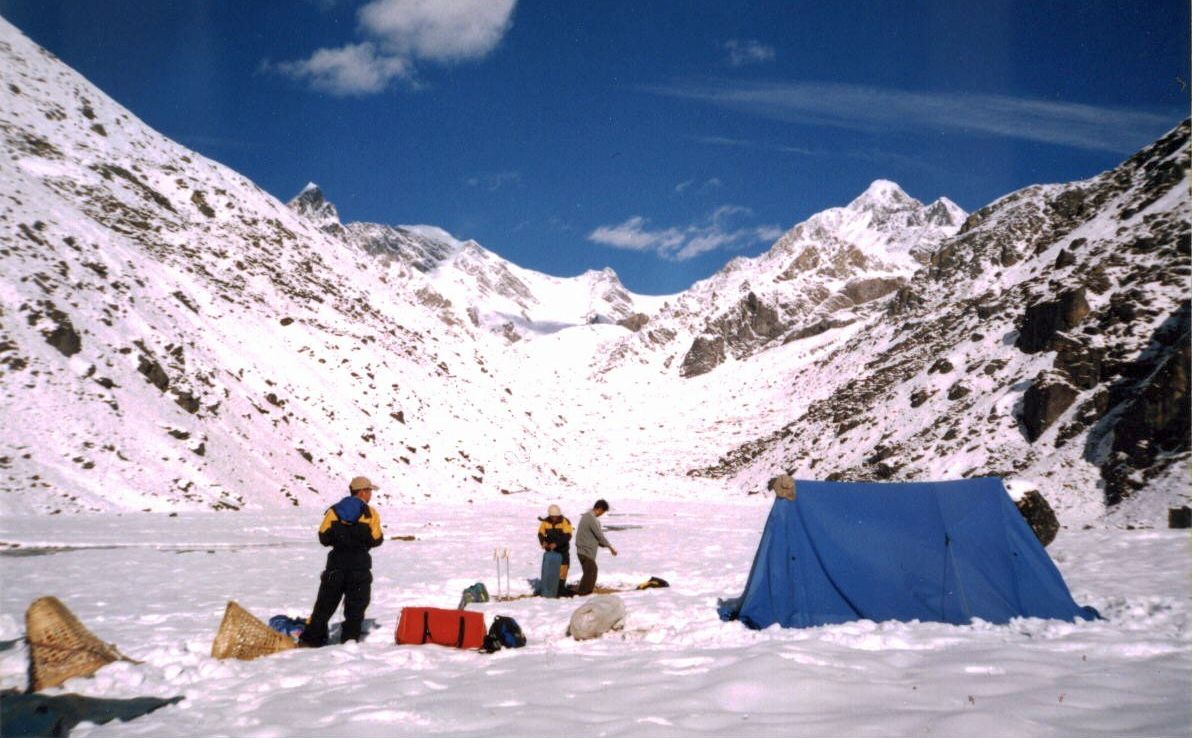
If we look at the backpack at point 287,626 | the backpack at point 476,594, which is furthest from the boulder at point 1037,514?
the backpack at point 287,626

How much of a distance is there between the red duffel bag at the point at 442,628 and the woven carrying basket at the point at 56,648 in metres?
2.89

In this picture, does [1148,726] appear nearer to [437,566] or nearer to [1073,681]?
[1073,681]

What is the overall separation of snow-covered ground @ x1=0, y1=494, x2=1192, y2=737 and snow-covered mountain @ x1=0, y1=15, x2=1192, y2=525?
13.8 m

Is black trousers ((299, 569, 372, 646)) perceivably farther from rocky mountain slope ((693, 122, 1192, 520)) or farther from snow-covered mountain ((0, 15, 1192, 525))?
rocky mountain slope ((693, 122, 1192, 520))

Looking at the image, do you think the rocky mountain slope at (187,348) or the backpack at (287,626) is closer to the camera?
the backpack at (287,626)

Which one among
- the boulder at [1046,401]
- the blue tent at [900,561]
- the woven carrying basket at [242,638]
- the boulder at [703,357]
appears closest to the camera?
the woven carrying basket at [242,638]

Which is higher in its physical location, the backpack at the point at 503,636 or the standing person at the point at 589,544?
the standing person at the point at 589,544

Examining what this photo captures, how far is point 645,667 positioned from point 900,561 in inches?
171

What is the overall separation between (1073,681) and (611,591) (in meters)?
7.73

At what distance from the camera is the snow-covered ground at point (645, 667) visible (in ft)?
15.4

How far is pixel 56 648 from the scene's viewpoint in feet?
19.0

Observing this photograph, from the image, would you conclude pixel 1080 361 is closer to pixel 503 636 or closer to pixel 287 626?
pixel 503 636

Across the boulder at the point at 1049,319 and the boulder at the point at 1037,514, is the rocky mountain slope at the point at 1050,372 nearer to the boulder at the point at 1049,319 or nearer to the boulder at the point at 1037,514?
the boulder at the point at 1049,319

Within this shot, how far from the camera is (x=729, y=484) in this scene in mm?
52969
